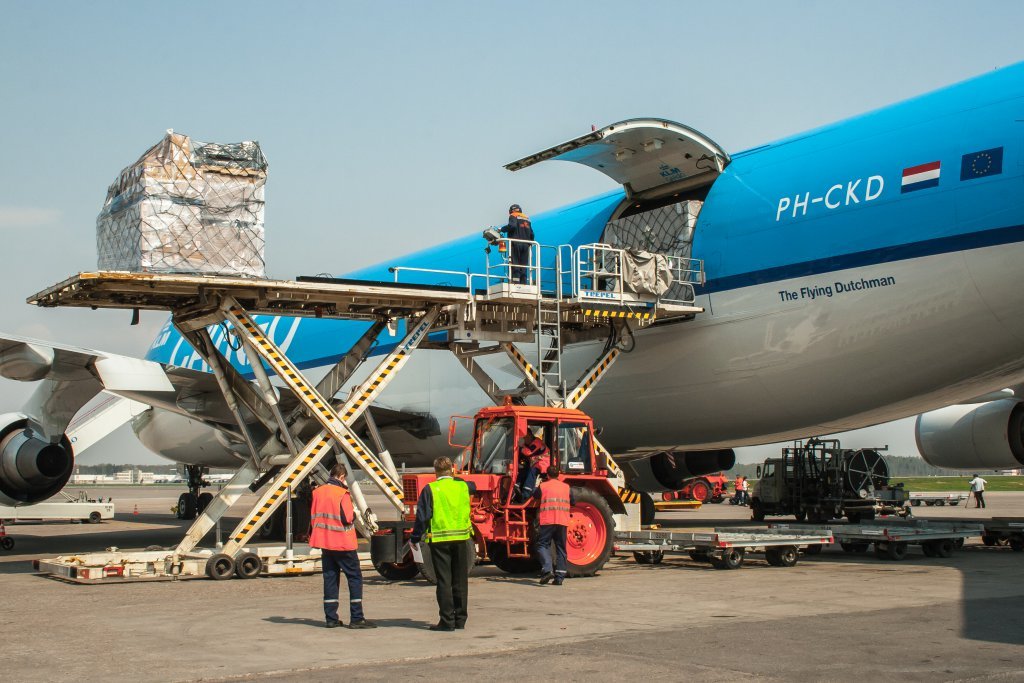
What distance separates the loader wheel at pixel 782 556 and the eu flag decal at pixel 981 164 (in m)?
5.11

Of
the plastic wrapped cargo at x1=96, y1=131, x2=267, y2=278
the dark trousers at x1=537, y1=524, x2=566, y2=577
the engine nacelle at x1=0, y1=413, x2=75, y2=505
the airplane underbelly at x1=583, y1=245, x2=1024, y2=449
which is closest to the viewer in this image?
the dark trousers at x1=537, y1=524, x2=566, y2=577

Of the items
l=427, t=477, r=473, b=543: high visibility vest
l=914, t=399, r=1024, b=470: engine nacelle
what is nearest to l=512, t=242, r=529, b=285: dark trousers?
l=427, t=477, r=473, b=543: high visibility vest

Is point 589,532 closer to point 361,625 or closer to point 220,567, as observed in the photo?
point 220,567

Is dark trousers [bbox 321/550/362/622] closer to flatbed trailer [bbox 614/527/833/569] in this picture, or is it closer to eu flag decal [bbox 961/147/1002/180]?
flatbed trailer [bbox 614/527/833/569]

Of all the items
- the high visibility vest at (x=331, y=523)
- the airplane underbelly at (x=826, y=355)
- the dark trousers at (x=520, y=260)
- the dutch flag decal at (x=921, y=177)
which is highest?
the dutch flag decal at (x=921, y=177)

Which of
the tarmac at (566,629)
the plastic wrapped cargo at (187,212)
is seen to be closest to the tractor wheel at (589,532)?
the tarmac at (566,629)

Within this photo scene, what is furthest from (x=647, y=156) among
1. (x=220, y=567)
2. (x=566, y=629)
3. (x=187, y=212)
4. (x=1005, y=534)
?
Answer: (x=566, y=629)

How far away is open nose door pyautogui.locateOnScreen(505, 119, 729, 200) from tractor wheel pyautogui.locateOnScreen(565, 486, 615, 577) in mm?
5132

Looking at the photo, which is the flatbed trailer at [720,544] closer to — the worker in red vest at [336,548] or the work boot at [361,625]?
the worker in red vest at [336,548]

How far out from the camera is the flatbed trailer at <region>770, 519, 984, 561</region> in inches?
560

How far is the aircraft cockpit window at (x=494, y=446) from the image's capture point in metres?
13.0

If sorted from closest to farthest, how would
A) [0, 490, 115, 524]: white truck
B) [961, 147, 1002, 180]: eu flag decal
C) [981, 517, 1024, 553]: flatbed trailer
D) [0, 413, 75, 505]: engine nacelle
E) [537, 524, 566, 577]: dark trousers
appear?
[537, 524, 566, 577]: dark trousers < [961, 147, 1002, 180]: eu flag decal < [981, 517, 1024, 553]: flatbed trailer < [0, 413, 75, 505]: engine nacelle < [0, 490, 115, 524]: white truck

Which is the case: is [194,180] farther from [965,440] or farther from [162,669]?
[965,440]

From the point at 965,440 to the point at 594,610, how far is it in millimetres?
14319
